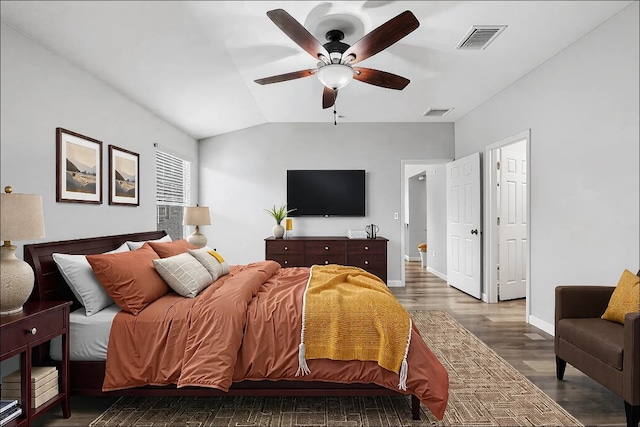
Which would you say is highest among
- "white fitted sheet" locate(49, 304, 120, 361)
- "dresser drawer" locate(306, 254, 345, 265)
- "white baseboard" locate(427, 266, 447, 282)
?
"dresser drawer" locate(306, 254, 345, 265)

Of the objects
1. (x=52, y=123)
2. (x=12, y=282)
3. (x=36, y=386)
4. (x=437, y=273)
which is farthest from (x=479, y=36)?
(x=437, y=273)

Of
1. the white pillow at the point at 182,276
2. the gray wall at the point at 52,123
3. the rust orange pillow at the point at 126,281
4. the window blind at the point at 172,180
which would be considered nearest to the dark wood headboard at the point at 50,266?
the gray wall at the point at 52,123

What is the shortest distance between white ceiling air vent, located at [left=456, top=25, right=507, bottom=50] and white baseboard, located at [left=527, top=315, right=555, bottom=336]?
285 centimetres

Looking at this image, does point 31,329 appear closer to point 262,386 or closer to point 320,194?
point 262,386

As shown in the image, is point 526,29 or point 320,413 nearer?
point 320,413

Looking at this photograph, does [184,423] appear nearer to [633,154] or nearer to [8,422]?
[8,422]

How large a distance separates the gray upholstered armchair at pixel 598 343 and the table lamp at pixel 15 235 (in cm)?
336

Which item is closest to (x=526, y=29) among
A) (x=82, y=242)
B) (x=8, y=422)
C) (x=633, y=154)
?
(x=633, y=154)

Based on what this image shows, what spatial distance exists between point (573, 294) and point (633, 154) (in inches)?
46.3

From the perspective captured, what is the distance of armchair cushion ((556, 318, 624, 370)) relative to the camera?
212 centimetres

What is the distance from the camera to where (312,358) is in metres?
2.19

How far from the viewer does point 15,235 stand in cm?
195

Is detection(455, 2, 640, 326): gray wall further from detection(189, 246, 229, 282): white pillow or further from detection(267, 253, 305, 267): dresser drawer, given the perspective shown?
detection(189, 246, 229, 282): white pillow

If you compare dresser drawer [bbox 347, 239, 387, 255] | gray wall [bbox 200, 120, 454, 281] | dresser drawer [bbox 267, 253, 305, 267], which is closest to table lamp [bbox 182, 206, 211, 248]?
dresser drawer [bbox 267, 253, 305, 267]
